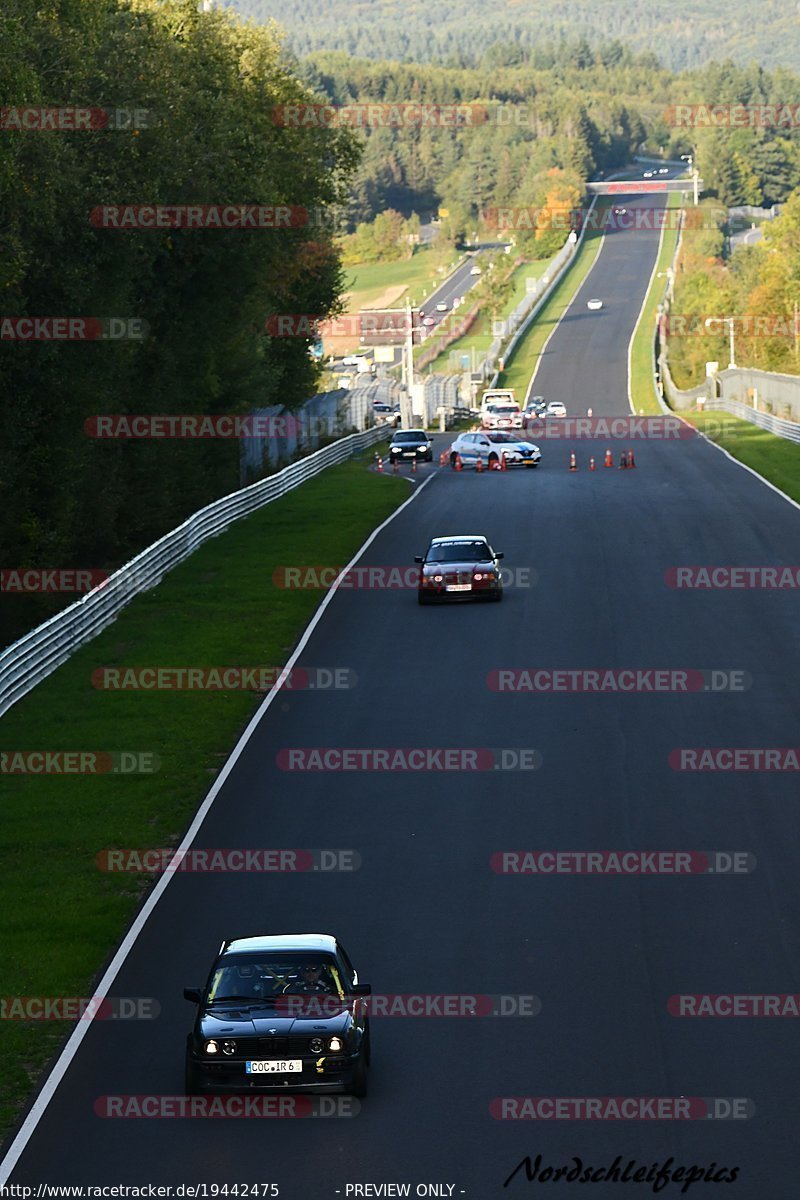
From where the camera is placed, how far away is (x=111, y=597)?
35844 mm

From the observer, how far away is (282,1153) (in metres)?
12.3

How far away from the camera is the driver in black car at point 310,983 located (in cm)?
1354

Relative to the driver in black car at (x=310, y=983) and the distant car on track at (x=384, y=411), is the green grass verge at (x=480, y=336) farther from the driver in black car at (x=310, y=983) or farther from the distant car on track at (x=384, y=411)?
the driver in black car at (x=310, y=983)

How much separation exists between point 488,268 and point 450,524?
13803cm

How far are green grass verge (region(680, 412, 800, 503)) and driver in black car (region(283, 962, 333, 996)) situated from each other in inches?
1522

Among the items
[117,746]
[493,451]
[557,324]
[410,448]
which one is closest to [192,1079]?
[117,746]

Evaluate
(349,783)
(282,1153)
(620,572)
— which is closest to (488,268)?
(620,572)

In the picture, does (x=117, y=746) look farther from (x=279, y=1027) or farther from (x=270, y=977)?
(x=279, y=1027)

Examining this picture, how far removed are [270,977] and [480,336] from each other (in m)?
150

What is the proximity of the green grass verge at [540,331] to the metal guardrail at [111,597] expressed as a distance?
6950cm

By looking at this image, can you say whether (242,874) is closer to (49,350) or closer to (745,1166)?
(745,1166)

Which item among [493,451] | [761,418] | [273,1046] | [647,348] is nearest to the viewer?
[273,1046]

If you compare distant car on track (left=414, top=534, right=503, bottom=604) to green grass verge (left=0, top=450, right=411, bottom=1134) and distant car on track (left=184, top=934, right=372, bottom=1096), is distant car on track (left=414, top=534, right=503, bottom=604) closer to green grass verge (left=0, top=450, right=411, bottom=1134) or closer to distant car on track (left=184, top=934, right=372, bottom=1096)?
green grass verge (left=0, top=450, right=411, bottom=1134)

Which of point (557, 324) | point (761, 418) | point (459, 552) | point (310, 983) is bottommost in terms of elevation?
point (761, 418)
